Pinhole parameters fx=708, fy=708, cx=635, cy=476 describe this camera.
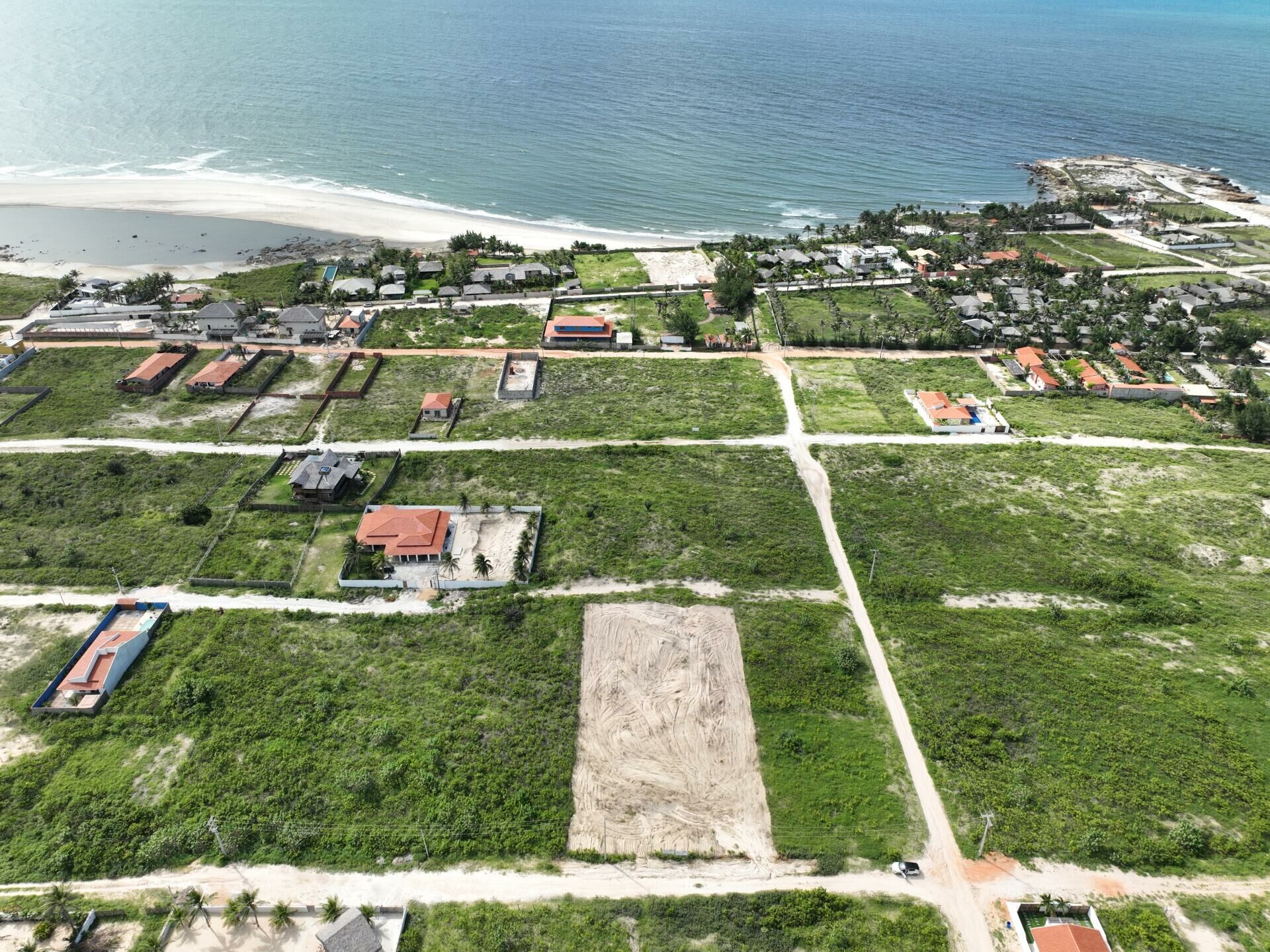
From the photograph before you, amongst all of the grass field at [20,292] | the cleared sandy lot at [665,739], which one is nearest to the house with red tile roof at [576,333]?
the cleared sandy lot at [665,739]

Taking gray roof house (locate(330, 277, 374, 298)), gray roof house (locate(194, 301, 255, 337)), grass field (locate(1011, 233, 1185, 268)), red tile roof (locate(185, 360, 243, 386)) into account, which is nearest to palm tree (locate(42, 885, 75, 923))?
red tile roof (locate(185, 360, 243, 386))

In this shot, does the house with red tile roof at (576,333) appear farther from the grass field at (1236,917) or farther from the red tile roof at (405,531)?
the grass field at (1236,917)

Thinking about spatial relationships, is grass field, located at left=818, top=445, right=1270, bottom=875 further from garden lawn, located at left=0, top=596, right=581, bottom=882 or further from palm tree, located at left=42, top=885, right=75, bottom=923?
palm tree, located at left=42, top=885, right=75, bottom=923

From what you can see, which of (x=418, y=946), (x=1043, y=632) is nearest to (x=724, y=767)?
(x=418, y=946)

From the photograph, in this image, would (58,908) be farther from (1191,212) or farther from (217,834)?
(1191,212)

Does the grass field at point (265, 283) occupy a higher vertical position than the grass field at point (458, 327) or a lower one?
higher
